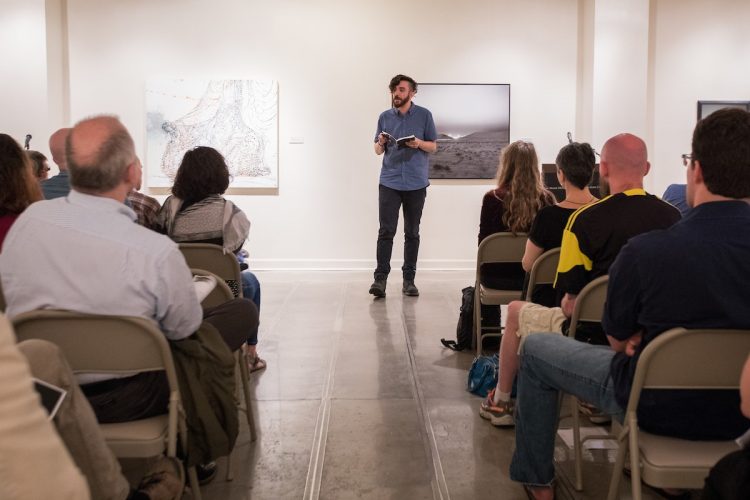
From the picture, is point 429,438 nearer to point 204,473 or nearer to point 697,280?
point 204,473

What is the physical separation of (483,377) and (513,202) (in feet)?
3.24

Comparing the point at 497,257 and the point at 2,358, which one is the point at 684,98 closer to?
the point at 497,257

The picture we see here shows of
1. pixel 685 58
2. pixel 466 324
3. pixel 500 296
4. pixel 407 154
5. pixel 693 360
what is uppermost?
pixel 685 58

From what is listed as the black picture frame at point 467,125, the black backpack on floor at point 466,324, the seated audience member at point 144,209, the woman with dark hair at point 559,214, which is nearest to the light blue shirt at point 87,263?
the seated audience member at point 144,209

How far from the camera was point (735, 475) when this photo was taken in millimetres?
1281

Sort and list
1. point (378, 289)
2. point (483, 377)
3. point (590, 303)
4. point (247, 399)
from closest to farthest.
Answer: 1. point (590, 303)
2. point (247, 399)
3. point (483, 377)
4. point (378, 289)

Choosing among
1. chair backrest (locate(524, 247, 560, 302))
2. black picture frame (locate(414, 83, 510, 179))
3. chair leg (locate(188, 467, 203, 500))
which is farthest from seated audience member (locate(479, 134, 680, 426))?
black picture frame (locate(414, 83, 510, 179))

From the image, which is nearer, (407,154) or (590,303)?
(590,303)

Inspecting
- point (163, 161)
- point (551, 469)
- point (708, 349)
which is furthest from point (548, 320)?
point (163, 161)

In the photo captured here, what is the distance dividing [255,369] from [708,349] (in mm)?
2709

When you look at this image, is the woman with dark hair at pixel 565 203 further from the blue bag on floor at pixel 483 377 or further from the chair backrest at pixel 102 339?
the chair backrest at pixel 102 339

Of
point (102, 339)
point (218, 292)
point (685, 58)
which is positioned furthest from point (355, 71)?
point (102, 339)

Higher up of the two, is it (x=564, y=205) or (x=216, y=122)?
(x=216, y=122)

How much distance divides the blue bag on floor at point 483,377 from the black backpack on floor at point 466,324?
2.24 ft
